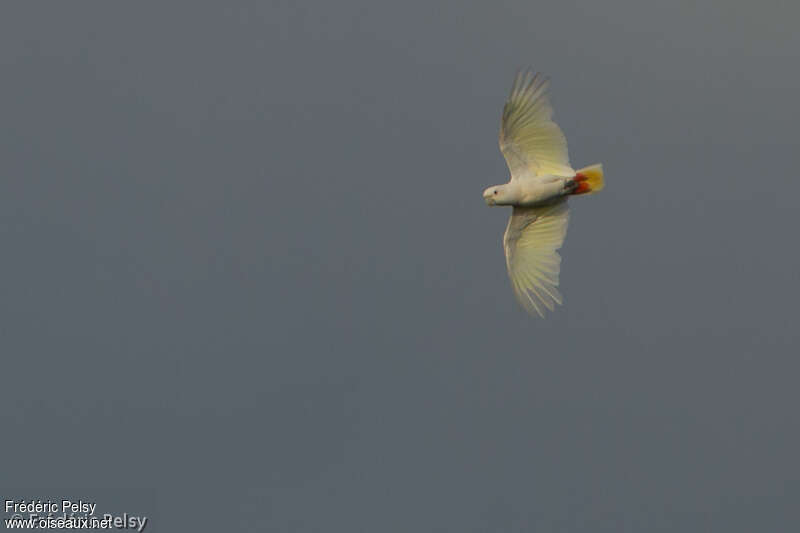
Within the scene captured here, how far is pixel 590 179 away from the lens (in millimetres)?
37344

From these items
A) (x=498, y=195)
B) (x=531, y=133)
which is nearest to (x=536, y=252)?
(x=498, y=195)

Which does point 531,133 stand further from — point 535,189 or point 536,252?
point 536,252

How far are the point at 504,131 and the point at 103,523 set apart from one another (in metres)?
17.9

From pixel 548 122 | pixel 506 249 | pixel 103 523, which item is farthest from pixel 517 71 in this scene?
pixel 103 523

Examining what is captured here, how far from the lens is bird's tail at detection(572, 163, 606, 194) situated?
37.3 metres

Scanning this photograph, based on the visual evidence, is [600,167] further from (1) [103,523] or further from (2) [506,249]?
(1) [103,523]

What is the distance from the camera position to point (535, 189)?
37.7 metres

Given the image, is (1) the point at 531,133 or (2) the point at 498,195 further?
(2) the point at 498,195

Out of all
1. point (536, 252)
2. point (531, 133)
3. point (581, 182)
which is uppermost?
point (531, 133)

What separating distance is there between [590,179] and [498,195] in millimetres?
2130

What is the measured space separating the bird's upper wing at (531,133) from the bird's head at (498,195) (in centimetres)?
35

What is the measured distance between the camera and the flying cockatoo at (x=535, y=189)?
121 ft

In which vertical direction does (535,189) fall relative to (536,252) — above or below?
above

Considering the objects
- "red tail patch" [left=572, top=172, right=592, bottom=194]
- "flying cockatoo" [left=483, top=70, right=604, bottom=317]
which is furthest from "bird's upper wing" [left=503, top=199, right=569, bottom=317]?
"red tail patch" [left=572, top=172, right=592, bottom=194]
